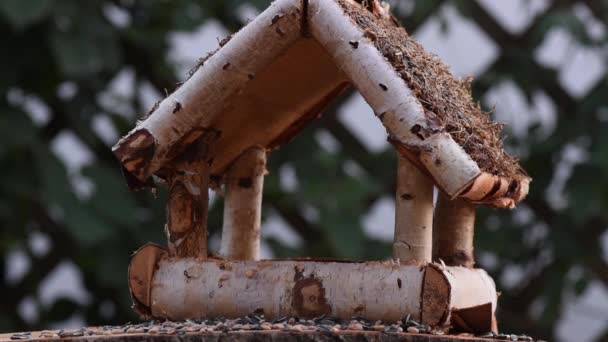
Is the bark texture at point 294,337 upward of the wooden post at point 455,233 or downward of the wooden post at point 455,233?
downward

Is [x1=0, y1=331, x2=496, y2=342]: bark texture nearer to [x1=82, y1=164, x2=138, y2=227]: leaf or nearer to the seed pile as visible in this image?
the seed pile

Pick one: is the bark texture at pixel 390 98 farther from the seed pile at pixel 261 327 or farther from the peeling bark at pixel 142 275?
the peeling bark at pixel 142 275

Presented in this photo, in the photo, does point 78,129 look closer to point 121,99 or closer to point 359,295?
point 121,99

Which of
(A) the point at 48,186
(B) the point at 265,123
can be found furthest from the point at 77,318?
(B) the point at 265,123

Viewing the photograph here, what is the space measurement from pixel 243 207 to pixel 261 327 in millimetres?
279

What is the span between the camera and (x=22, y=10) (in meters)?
1.61

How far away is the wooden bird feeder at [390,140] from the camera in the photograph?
767mm

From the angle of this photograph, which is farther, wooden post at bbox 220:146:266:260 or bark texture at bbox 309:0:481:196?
wooden post at bbox 220:146:266:260

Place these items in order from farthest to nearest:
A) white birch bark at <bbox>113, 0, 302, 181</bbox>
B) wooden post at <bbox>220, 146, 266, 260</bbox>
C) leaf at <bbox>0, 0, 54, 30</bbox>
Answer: leaf at <bbox>0, 0, 54, 30</bbox> < wooden post at <bbox>220, 146, 266, 260</bbox> < white birch bark at <bbox>113, 0, 302, 181</bbox>

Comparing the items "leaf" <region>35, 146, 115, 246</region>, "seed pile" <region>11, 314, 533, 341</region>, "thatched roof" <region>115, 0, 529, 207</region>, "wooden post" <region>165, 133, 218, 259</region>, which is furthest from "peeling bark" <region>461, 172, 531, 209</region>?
"leaf" <region>35, 146, 115, 246</region>

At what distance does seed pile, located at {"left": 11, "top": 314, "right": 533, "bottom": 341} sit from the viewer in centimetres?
73

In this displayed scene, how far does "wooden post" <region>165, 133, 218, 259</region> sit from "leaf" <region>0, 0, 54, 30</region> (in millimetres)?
818

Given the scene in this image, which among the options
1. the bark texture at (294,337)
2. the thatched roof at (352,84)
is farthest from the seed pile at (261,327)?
the thatched roof at (352,84)

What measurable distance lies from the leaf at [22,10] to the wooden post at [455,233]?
0.93 meters
